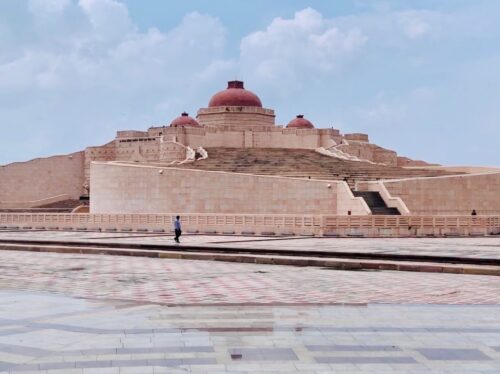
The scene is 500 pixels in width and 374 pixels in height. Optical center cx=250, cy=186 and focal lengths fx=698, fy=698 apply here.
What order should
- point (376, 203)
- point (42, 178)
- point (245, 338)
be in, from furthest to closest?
1. point (42, 178)
2. point (376, 203)
3. point (245, 338)

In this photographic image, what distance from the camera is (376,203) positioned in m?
24.5

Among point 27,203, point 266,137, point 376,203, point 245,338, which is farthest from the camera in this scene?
point 27,203

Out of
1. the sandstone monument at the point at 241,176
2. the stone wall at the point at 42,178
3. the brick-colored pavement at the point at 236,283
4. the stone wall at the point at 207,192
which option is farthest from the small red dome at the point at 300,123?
the brick-colored pavement at the point at 236,283

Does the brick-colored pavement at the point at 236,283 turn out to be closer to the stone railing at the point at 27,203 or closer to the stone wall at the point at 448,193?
the stone wall at the point at 448,193

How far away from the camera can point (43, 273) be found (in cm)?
1061

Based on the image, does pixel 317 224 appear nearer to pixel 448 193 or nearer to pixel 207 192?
pixel 207 192

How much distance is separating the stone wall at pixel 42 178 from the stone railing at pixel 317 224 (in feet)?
68.0

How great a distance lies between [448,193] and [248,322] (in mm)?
20831

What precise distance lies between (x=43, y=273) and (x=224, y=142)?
30.5m

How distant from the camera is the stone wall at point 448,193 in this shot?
25.2 meters

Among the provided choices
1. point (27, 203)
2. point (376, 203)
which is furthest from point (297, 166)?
point (27, 203)

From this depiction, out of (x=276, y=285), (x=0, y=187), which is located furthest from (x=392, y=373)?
(x=0, y=187)

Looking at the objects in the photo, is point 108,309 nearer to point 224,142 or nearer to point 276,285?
point 276,285

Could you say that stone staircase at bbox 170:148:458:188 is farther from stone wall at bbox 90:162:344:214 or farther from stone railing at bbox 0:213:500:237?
stone railing at bbox 0:213:500:237
